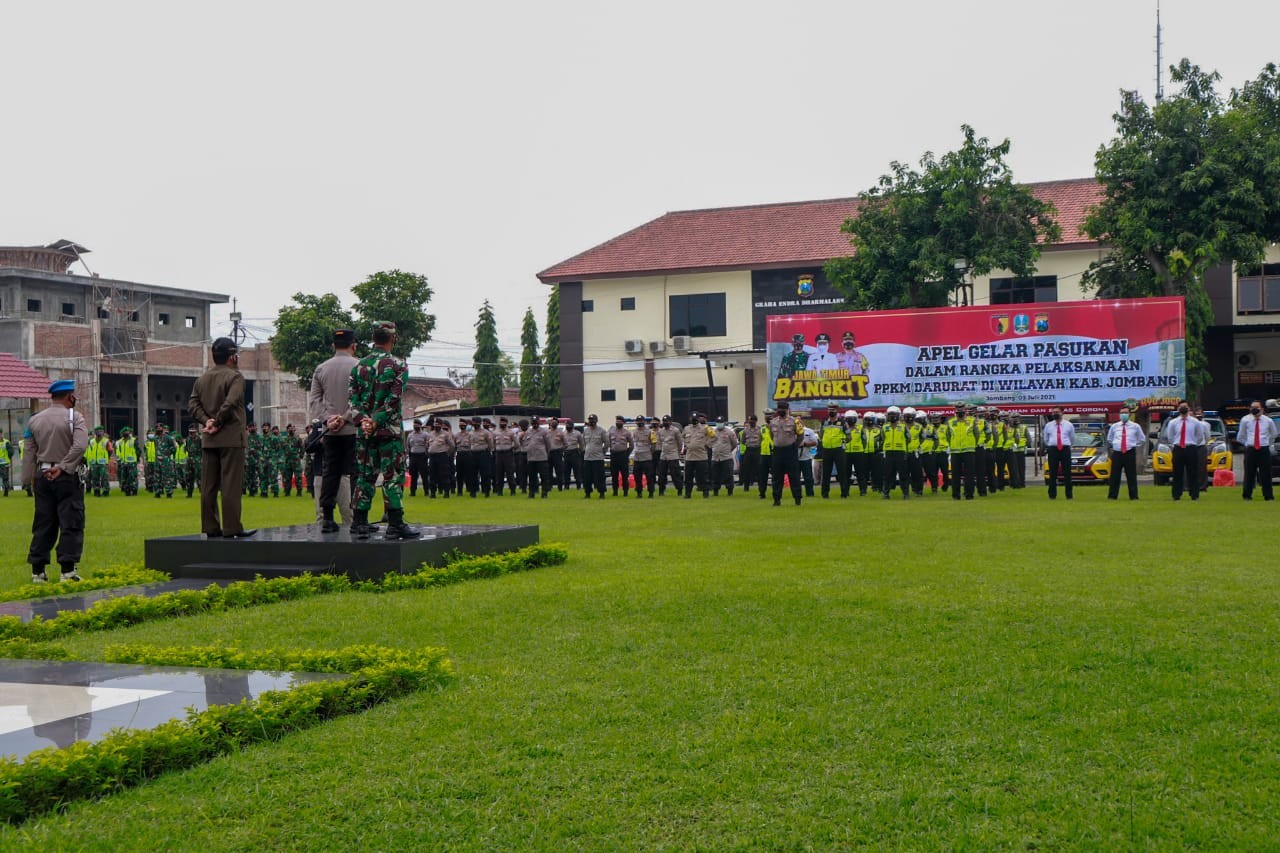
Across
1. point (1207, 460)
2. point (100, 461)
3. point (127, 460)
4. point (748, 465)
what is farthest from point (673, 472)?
point (100, 461)

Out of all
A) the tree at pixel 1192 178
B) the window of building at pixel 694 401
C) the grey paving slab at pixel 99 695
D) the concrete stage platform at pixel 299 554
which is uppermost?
the tree at pixel 1192 178

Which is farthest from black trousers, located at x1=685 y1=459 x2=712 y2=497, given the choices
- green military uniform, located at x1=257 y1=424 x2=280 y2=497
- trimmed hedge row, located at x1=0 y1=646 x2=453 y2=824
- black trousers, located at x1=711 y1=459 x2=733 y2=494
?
trimmed hedge row, located at x1=0 y1=646 x2=453 y2=824

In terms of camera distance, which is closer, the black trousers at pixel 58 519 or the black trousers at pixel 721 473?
the black trousers at pixel 58 519

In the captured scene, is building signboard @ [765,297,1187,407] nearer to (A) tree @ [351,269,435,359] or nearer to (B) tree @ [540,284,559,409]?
(A) tree @ [351,269,435,359]

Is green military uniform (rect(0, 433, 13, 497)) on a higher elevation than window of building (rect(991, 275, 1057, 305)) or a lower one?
lower

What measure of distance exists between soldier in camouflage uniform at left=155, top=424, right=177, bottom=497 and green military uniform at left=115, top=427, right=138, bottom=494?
795mm

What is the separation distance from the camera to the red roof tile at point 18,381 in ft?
94.2

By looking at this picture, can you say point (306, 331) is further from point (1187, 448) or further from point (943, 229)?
point (1187, 448)

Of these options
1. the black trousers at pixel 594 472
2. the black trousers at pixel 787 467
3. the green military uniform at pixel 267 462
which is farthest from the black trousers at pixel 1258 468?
the green military uniform at pixel 267 462

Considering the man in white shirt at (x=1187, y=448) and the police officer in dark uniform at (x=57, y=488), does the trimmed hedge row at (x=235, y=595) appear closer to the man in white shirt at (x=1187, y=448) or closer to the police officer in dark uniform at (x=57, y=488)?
the police officer in dark uniform at (x=57, y=488)

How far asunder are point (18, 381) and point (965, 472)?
21.9 meters

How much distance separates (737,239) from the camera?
4122 centimetres

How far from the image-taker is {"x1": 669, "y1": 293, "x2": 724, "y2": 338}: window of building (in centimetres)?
4050

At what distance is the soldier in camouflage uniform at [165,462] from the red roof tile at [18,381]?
2.94 meters
